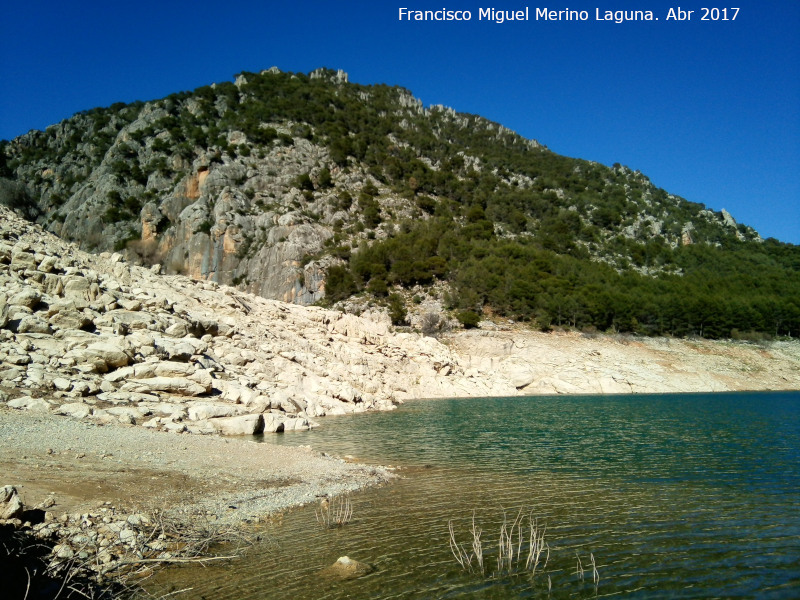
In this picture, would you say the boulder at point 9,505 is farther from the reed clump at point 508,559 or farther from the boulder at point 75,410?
the boulder at point 75,410

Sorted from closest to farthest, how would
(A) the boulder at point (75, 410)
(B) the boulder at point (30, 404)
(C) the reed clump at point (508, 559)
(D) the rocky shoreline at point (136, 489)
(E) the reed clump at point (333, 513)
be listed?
(D) the rocky shoreline at point (136, 489)
(C) the reed clump at point (508, 559)
(E) the reed clump at point (333, 513)
(B) the boulder at point (30, 404)
(A) the boulder at point (75, 410)

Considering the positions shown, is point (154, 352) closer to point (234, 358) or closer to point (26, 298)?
point (26, 298)

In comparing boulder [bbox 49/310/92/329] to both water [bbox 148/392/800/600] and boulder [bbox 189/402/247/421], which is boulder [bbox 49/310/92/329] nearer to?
boulder [bbox 189/402/247/421]

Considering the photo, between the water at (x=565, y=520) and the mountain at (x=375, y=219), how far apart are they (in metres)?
37.5

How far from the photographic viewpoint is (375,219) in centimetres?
7531

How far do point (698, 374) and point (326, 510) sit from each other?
51.8 meters

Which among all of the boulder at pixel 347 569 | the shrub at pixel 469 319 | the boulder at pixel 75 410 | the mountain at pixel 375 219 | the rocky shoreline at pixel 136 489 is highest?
the mountain at pixel 375 219

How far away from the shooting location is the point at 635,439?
19188 millimetres

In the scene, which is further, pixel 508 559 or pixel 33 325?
pixel 33 325

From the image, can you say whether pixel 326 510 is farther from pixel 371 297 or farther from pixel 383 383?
pixel 371 297

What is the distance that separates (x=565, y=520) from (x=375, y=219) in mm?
68296

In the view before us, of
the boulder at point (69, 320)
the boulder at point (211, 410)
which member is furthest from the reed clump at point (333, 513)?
the boulder at point (69, 320)

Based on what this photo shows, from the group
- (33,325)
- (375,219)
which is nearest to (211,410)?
(33,325)

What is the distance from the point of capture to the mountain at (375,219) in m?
60.6
